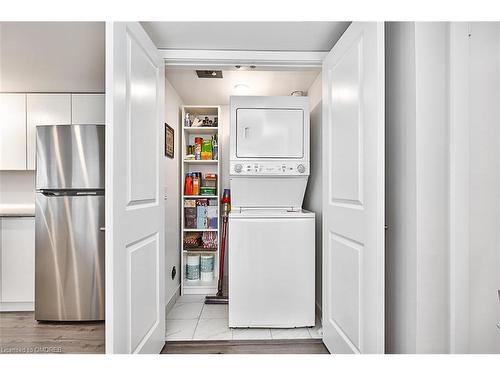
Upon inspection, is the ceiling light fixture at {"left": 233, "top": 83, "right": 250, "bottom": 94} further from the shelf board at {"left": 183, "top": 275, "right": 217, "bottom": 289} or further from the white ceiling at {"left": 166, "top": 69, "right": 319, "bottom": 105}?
the shelf board at {"left": 183, "top": 275, "right": 217, "bottom": 289}

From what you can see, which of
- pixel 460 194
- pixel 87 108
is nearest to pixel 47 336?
pixel 87 108

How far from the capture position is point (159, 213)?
194 centimetres

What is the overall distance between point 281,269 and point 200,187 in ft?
5.20

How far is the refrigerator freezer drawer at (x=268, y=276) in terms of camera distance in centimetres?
242

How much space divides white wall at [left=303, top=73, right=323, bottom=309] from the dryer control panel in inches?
9.9

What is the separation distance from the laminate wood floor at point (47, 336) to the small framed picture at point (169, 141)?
1.58 metres

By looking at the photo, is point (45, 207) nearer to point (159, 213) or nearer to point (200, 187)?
point (159, 213)

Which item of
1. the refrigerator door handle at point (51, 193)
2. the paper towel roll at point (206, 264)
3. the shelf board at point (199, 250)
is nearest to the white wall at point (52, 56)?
the refrigerator door handle at point (51, 193)

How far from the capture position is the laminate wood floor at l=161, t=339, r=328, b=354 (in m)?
2.08

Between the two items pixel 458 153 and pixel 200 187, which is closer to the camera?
pixel 458 153

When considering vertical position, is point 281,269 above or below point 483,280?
below

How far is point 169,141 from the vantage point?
290 cm
